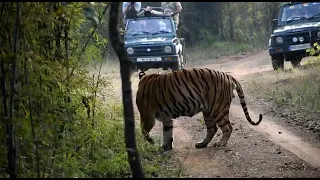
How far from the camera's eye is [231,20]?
107 ft

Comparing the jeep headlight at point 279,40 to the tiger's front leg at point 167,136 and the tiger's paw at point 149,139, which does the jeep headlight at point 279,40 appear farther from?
the tiger's paw at point 149,139

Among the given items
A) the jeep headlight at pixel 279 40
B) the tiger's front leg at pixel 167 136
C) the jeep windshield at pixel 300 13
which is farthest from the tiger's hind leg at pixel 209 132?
the jeep windshield at pixel 300 13

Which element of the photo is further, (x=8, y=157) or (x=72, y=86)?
(x=72, y=86)

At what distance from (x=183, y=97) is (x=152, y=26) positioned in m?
10.6

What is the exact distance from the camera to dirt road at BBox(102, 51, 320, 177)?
636 centimetres

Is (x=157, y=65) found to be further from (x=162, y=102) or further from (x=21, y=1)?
(x=21, y=1)

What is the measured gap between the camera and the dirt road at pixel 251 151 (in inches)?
251

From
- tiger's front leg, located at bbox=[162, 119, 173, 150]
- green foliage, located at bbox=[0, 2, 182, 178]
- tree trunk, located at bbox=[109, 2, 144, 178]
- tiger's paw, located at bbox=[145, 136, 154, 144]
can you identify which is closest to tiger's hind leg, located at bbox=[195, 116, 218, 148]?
tiger's front leg, located at bbox=[162, 119, 173, 150]

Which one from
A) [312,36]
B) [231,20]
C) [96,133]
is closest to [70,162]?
[96,133]

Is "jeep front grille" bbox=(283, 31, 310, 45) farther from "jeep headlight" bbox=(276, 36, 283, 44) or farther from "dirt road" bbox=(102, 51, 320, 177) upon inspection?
"dirt road" bbox=(102, 51, 320, 177)

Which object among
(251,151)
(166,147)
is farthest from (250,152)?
(166,147)

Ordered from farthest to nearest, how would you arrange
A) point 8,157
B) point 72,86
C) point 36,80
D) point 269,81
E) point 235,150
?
1. point 269,81
2. point 235,150
3. point 72,86
4. point 36,80
5. point 8,157

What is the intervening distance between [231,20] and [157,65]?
1540cm

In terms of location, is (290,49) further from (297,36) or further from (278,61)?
(278,61)
